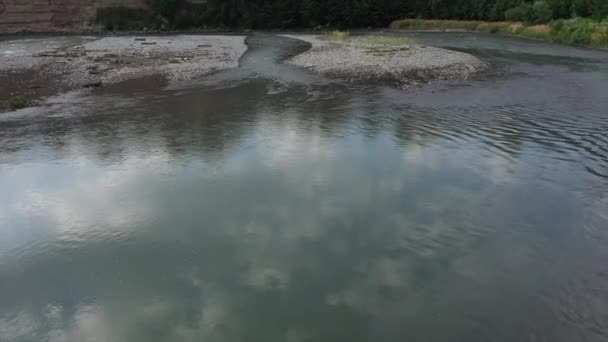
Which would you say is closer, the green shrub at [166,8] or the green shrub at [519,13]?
the green shrub at [519,13]

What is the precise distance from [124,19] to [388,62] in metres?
47.2

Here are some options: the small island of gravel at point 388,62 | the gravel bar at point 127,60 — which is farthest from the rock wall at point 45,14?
the small island of gravel at point 388,62

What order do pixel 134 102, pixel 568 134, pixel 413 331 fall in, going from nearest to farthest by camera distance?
1. pixel 413 331
2. pixel 568 134
3. pixel 134 102

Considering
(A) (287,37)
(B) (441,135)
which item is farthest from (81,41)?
(B) (441,135)

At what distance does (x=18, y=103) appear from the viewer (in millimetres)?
26688

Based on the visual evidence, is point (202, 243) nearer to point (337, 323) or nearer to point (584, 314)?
point (337, 323)

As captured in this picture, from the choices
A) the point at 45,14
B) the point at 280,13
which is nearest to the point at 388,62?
the point at 280,13

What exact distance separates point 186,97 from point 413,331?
2138 cm

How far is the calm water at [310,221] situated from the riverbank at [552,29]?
1875cm

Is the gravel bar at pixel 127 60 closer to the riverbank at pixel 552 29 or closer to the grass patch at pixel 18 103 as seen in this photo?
the grass patch at pixel 18 103

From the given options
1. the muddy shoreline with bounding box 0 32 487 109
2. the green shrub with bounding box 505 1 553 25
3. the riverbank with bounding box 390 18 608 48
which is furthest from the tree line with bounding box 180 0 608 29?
the muddy shoreline with bounding box 0 32 487 109

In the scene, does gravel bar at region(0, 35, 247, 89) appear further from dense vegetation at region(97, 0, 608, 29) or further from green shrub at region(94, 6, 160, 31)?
dense vegetation at region(97, 0, 608, 29)

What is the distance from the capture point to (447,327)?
30.3 ft

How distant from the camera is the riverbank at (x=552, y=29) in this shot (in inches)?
1588
